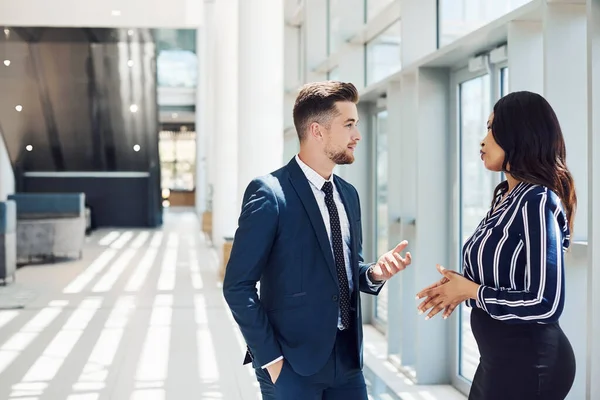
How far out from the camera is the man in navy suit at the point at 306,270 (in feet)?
7.09

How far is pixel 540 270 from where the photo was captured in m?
1.86

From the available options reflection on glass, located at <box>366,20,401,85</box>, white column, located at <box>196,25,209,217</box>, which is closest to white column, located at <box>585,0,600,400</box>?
reflection on glass, located at <box>366,20,401,85</box>

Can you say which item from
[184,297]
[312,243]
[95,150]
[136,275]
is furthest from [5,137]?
[312,243]

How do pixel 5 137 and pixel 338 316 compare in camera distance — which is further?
pixel 5 137

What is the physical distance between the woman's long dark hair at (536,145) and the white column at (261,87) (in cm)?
735

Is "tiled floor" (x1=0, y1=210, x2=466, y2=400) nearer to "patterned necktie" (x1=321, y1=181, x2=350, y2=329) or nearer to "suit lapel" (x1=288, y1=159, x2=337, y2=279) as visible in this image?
"patterned necktie" (x1=321, y1=181, x2=350, y2=329)

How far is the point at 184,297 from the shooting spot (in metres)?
9.20

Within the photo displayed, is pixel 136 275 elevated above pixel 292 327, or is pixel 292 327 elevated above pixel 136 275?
pixel 292 327

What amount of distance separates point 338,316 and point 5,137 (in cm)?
1829

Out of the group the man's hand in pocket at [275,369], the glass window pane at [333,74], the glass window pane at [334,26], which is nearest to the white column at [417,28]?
the glass window pane at [334,26]

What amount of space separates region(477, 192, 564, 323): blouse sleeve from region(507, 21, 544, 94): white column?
159cm

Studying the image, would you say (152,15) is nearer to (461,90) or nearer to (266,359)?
(461,90)

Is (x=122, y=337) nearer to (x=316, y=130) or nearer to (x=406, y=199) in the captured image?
(x=406, y=199)

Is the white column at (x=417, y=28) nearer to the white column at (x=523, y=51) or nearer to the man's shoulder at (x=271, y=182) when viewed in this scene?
the white column at (x=523, y=51)
